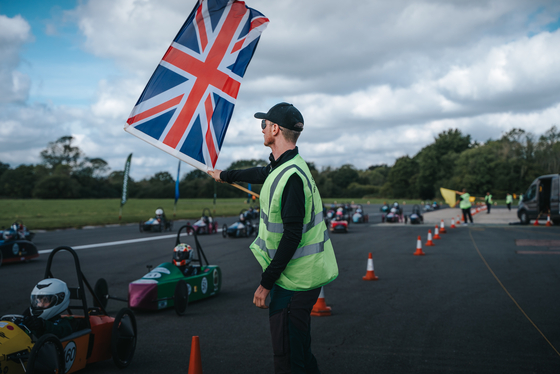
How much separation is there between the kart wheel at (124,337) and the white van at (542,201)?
2484 centimetres

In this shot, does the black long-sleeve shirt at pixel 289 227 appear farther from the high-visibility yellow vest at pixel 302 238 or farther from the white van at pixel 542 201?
the white van at pixel 542 201

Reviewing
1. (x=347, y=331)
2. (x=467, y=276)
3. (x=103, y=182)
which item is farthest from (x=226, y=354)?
(x=103, y=182)

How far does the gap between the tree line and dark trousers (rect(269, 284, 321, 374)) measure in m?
87.2

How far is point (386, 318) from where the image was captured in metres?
6.10

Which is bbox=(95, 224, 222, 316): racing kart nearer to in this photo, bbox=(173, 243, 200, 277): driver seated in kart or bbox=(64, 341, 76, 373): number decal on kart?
bbox=(173, 243, 200, 277): driver seated in kart

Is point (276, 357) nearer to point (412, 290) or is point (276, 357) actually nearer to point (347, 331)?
point (347, 331)

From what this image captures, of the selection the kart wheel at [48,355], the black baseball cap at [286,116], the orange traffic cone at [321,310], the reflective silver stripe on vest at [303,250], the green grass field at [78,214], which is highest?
the black baseball cap at [286,116]

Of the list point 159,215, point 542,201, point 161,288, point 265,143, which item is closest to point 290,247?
point 265,143

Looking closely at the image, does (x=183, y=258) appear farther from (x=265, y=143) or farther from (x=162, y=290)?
(x=265, y=143)

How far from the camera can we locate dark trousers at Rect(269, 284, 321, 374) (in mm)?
2459

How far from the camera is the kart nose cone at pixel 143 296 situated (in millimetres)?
6355

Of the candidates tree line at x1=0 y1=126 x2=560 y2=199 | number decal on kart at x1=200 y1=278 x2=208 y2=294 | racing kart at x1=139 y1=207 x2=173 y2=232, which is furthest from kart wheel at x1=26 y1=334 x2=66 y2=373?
tree line at x1=0 y1=126 x2=560 y2=199

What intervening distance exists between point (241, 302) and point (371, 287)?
2.70 metres

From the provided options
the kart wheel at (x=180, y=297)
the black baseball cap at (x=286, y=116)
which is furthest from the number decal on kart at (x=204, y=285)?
the black baseball cap at (x=286, y=116)
